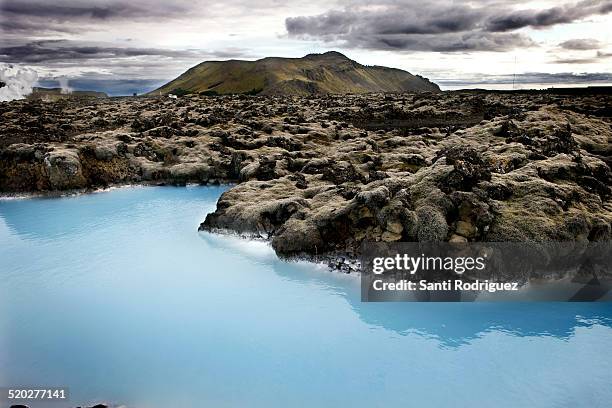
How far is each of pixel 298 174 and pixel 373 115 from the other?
199 ft

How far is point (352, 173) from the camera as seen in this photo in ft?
140

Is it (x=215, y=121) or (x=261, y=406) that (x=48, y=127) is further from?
(x=261, y=406)

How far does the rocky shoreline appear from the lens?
2811 cm

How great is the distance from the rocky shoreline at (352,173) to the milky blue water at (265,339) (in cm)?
383

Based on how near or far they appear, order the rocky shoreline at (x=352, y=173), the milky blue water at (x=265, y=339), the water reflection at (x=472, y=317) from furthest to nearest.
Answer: the rocky shoreline at (x=352, y=173), the water reflection at (x=472, y=317), the milky blue water at (x=265, y=339)

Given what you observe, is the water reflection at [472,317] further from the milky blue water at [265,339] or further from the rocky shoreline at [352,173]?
the rocky shoreline at [352,173]

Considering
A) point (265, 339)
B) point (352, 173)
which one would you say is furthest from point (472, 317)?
point (352, 173)

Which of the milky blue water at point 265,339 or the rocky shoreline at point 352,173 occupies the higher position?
the rocky shoreline at point 352,173

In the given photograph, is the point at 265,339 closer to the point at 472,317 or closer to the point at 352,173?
the point at 472,317

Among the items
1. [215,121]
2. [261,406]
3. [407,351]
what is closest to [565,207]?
[407,351]

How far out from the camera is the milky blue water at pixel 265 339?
17.5 m

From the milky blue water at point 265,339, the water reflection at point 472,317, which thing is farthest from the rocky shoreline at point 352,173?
the water reflection at point 472,317

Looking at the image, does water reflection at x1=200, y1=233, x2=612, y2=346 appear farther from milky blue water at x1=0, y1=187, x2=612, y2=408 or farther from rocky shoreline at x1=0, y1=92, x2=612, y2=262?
rocky shoreline at x1=0, y1=92, x2=612, y2=262

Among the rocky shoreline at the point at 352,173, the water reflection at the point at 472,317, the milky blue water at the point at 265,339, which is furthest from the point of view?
the rocky shoreline at the point at 352,173
